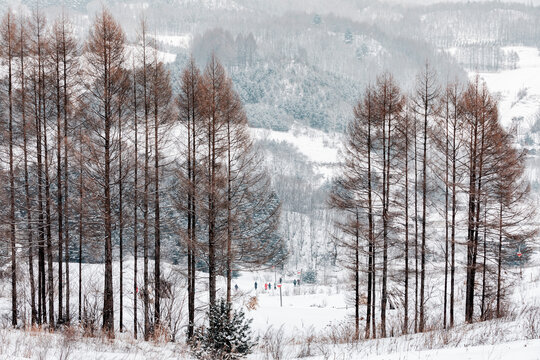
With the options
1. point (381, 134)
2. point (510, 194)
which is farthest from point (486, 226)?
point (381, 134)

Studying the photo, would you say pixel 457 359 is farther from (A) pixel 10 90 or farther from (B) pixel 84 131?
(A) pixel 10 90

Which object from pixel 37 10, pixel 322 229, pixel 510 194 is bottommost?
pixel 322 229

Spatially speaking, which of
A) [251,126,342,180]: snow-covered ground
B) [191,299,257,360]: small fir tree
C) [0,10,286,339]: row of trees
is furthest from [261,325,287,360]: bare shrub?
[251,126,342,180]: snow-covered ground

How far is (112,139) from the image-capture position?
13188 millimetres

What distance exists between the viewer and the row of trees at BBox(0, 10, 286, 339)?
13.3 meters

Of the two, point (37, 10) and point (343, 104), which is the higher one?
point (343, 104)

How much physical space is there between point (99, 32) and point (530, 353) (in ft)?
44.9

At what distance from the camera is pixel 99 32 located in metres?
13.3

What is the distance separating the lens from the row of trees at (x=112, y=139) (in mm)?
13289

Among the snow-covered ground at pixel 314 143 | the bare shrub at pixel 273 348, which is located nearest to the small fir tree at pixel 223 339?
the bare shrub at pixel 273 348

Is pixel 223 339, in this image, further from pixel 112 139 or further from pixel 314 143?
pixel 314 143

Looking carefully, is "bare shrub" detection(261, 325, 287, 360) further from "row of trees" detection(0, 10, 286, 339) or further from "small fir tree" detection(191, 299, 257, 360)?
"row of trees" detection(0, 10, 286, 339)

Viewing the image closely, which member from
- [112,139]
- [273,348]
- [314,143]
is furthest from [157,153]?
[314,143]

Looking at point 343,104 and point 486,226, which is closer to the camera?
point 486,226
